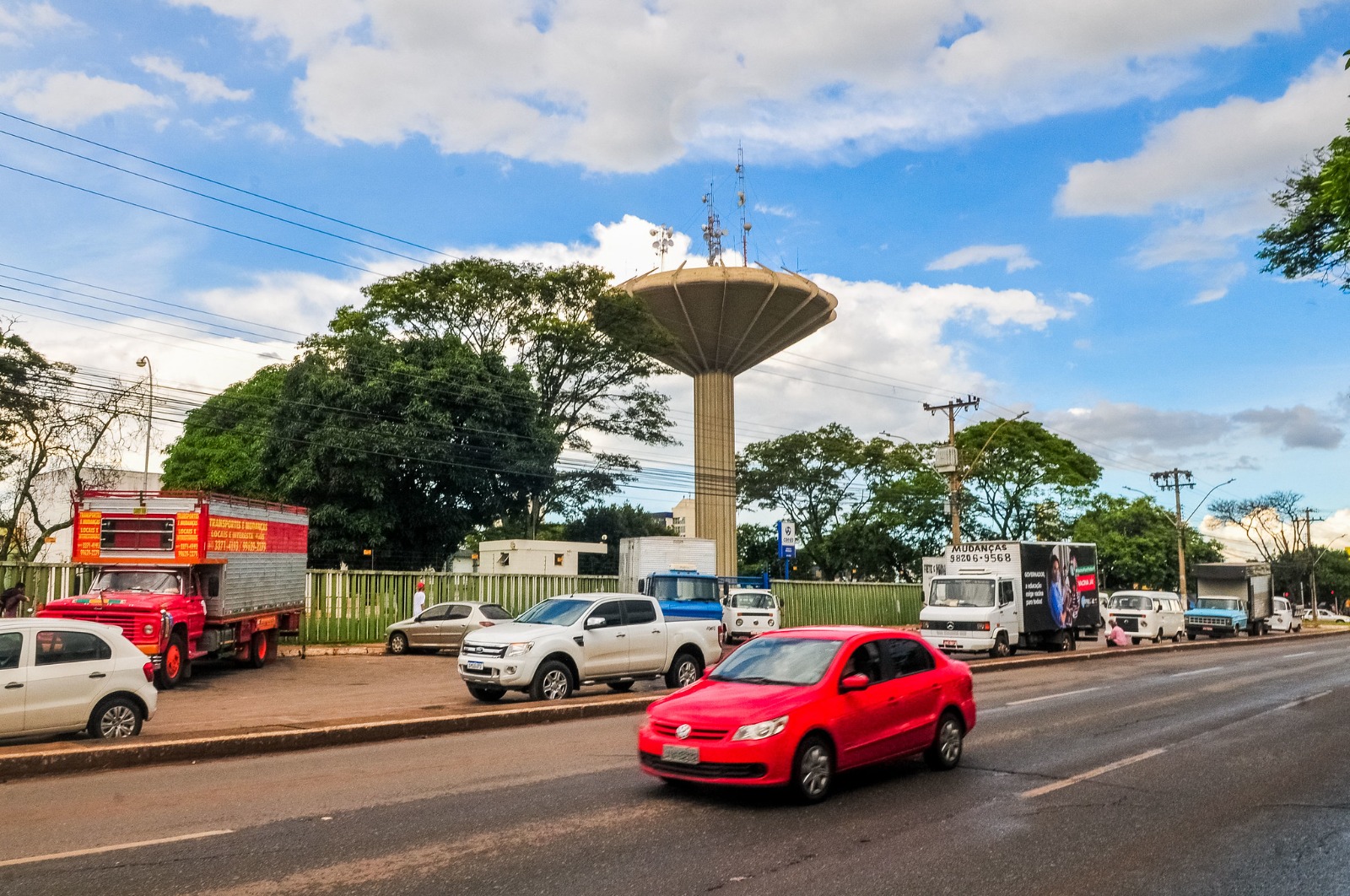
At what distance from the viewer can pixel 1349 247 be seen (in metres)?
11.9

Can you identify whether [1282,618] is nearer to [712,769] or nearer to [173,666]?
[173,666]

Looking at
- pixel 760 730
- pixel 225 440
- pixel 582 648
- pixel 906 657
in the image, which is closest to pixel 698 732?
pixel 760 730

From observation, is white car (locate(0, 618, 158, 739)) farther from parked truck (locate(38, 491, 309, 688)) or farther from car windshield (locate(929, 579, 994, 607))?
car windshield (locate(929, 579, 994, 607))

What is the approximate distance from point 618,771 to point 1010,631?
2154cm

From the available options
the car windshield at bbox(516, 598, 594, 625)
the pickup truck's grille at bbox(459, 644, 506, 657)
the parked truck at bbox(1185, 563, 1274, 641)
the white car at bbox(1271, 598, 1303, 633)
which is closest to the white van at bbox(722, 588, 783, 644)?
the car windshield at bbox(516, 598, 594, 625)

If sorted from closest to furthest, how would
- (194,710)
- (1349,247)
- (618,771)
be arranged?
(618,771), (1349,247), (194,710)

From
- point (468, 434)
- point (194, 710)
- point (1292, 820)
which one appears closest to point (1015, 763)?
point (1292, 820)

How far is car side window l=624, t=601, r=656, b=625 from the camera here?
17.4m

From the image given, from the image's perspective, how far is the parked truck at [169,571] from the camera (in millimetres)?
18969

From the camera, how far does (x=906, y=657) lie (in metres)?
10.1

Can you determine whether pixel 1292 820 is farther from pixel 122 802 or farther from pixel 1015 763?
pixel 122 802

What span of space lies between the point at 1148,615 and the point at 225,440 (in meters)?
51.7

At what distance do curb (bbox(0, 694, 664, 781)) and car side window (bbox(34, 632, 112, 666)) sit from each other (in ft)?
4.16

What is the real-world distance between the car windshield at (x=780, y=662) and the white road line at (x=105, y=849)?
169 inches
